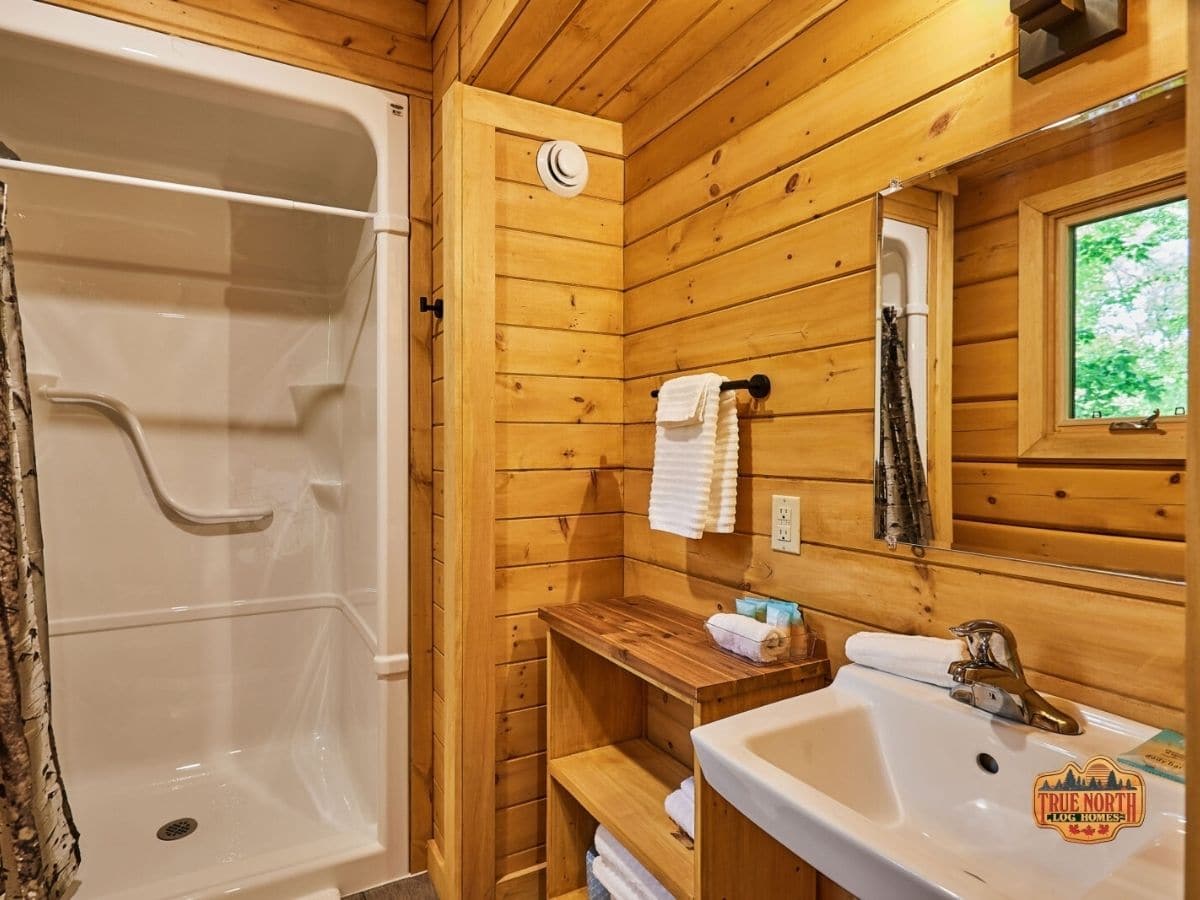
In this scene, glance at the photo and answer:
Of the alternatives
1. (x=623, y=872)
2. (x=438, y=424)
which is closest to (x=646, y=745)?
(x=623, y=872)

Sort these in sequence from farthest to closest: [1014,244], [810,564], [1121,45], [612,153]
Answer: [612,153]
[810,564]
[1014,244]
[1121,45]

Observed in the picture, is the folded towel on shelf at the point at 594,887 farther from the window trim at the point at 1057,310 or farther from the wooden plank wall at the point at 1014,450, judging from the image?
the window trim at the point at 1057,310

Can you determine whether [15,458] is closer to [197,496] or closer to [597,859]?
[197,496]

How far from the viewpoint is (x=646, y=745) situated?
70.2 inches

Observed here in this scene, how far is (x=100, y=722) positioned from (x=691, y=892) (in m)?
2.18

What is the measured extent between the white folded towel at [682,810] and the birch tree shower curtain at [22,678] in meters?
1.47

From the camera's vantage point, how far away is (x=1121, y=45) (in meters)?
0.89

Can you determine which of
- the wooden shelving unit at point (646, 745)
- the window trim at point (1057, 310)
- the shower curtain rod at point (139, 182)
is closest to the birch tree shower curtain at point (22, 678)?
the shower curtain rod at point (139, 182)

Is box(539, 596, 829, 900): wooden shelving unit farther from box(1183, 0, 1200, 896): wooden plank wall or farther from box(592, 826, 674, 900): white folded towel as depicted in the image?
box(1183, 0, 1200, 896): wooden plank wall

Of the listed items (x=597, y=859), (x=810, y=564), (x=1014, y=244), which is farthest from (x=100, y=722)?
(x=1014, y=244)

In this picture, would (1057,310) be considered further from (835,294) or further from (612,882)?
(612,882)

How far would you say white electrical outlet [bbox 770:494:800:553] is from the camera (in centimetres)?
137

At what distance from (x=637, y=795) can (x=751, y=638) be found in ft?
1.76

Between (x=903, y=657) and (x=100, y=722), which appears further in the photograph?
(x=100, y=722)
